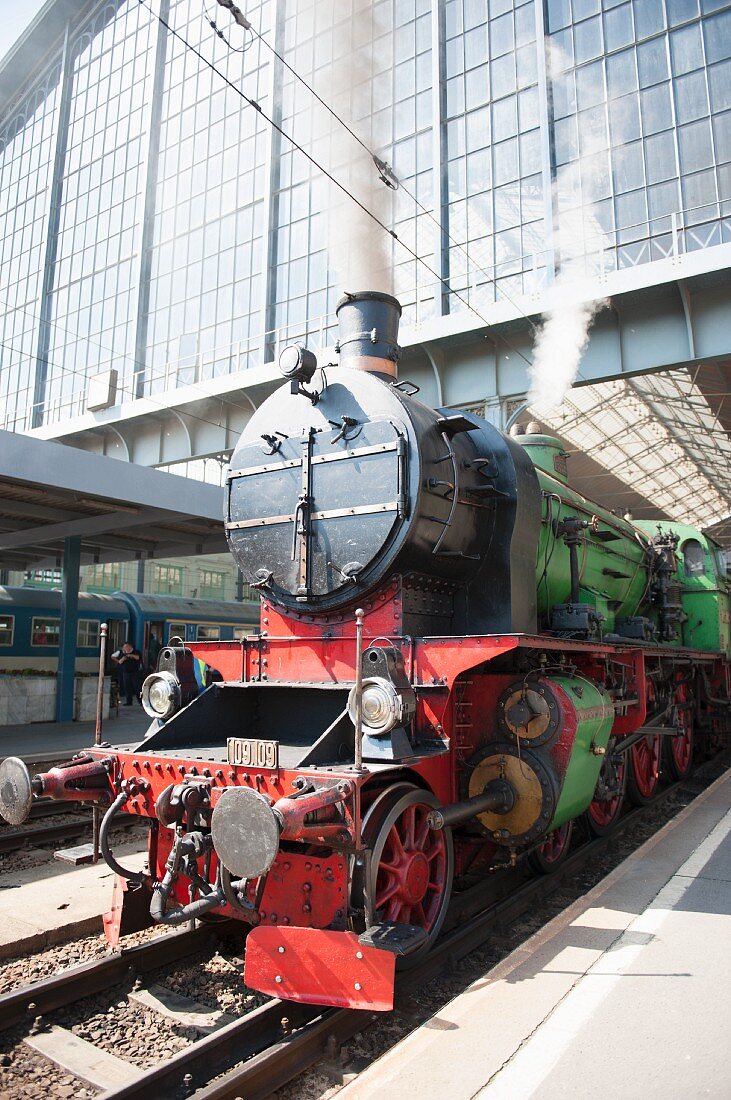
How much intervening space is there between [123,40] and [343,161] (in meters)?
31.3

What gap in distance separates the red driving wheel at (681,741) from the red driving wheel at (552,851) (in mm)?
3405

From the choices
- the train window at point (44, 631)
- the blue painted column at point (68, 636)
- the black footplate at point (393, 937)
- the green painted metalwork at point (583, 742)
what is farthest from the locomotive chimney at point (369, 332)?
the train window at point (44, 631)

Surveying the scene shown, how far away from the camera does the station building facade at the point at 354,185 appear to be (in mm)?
12344

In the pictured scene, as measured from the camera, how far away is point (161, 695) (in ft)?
15.5

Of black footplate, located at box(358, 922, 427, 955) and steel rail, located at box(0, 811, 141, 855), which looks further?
steel rail, located at box(0, 811, 141, 855)

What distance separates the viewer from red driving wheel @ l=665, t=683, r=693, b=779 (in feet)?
27.3

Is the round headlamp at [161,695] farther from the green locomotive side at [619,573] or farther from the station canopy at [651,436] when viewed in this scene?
the station canopy at [651,436]

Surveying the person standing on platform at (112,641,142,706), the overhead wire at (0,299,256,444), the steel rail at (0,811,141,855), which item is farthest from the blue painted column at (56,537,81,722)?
the steel rail at (0,811,141,855)

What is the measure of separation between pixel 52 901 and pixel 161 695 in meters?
1.69

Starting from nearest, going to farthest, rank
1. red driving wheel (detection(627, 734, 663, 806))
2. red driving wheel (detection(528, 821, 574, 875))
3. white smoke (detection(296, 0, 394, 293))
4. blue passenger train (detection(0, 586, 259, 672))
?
1. red driving wheel (detection(528, 821, 574, 875))
2. red driving wheel (detection(627, 734, 663, 806))
3. white smoke (detection(296, 0, 394, 293))
4. blue passenger train (detection(0, 586, 259, 672))

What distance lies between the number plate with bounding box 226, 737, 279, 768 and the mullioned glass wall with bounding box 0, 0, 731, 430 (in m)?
4.68

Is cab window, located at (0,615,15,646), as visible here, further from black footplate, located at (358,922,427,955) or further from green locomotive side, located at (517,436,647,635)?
black footplate, located at (358,922,427,955)

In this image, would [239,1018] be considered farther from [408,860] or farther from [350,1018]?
[408,860]

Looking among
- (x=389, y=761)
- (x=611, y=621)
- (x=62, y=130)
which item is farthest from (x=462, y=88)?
(x=62, y=130)
